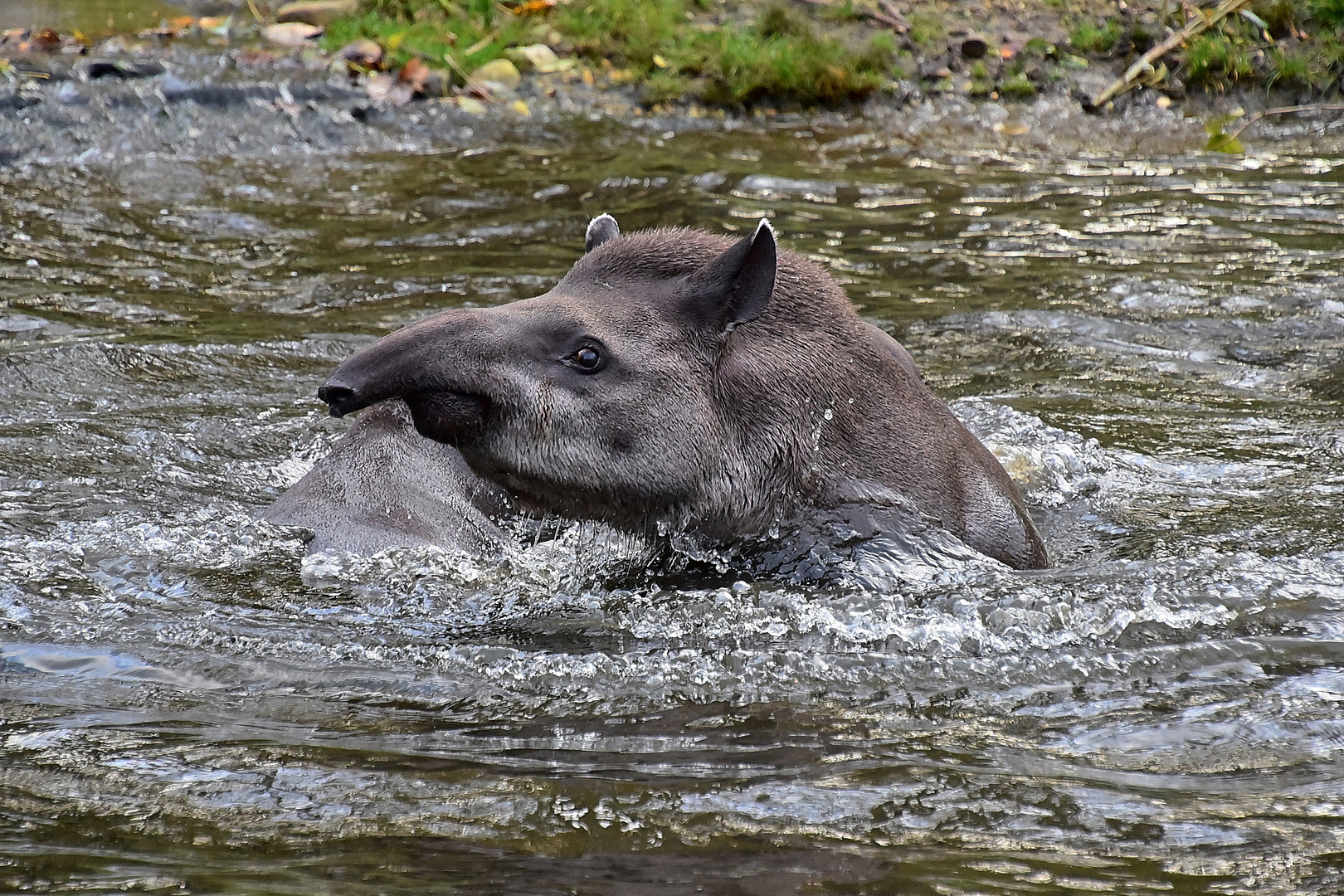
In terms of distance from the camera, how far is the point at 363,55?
1627cm

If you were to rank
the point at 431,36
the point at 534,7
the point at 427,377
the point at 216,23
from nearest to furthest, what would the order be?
1. the point at 427,377
2. the point at 431,36
3. the point at 216,23
4. the point at 534,7

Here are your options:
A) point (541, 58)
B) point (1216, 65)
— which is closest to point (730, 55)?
point (541, 58)

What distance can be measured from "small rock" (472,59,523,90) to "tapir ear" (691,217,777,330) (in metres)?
11.8

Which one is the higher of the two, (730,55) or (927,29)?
(927,29)

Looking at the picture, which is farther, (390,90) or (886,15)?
(886,15)

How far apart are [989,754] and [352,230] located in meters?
8.67

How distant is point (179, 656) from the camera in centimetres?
465

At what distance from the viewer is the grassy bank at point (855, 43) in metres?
16.2

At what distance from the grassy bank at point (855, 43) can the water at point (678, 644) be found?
6.23 meters

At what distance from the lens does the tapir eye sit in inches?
200

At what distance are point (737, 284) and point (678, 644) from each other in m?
1.24

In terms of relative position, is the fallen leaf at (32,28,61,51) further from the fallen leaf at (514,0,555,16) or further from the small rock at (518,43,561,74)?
the fallen leaf at (514,0,555,16)

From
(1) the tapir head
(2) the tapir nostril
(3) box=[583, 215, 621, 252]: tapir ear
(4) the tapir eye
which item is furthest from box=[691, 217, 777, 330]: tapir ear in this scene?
(2) the tapir nostril

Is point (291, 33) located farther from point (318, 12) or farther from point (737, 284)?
point (737, 284)
